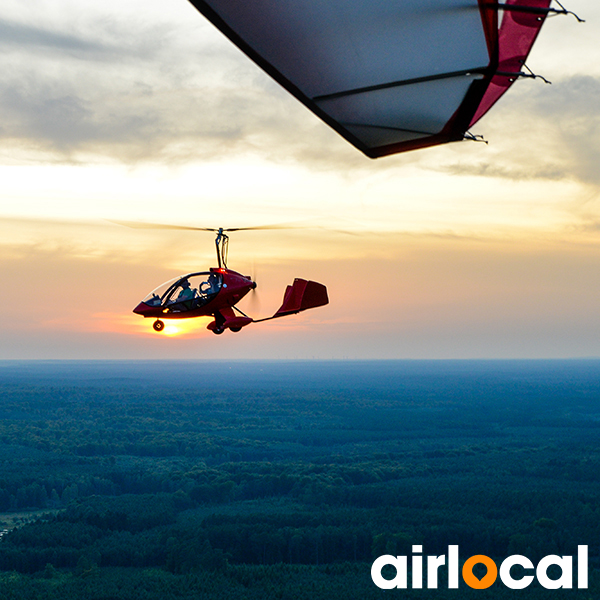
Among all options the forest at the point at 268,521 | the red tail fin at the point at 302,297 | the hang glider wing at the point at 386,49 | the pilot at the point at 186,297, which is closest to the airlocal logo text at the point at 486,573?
the forest at the point at 268,521

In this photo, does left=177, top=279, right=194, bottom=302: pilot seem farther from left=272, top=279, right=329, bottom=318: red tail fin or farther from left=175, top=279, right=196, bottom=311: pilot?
left=272, top=279, right=329, bottom=318: red tail fin

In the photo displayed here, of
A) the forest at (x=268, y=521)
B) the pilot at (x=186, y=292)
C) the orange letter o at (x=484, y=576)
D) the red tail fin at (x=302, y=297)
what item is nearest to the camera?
the red tail fin at (x=302, y=297)

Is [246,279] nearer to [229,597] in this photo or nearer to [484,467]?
[229,597]

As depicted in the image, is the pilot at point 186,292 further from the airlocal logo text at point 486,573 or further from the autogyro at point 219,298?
the airlocal logo text at point 486,573

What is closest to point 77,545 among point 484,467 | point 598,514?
point 598,514

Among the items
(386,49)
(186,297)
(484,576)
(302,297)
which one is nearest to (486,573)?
(484,576)

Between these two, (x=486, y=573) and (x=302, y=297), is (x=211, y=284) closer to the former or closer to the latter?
(x=302, y=297)
